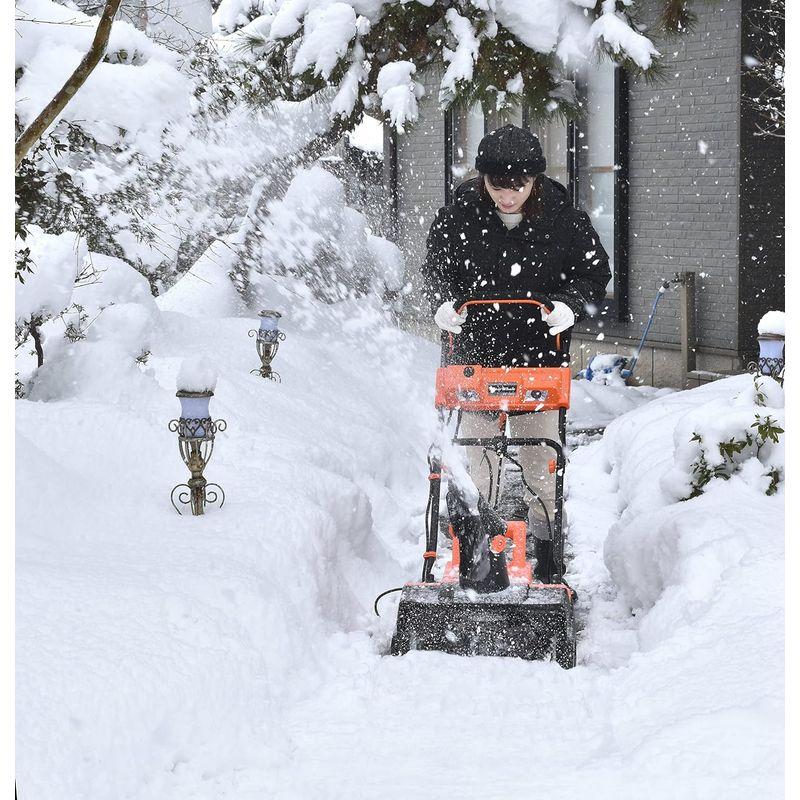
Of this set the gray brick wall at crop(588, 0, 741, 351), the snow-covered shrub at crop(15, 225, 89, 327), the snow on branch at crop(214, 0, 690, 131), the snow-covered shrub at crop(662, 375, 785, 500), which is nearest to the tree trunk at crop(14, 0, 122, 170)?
the snow-covered shrub at crop(662, 375, 785, 500)

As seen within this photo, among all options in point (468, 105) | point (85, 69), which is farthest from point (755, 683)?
point (468, 105)

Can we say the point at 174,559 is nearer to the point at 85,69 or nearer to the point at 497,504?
the point at 497,504

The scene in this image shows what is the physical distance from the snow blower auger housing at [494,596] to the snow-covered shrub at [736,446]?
121cm

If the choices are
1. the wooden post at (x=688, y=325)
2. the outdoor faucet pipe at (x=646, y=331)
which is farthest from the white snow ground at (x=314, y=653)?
the outdoor faucet pipe at (x=646, y=331)

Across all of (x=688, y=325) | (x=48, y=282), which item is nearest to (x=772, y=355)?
(x=688, y=325)

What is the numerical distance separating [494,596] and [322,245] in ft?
35.0

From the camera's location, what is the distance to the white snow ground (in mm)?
3234

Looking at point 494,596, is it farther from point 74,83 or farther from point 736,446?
point 74,83

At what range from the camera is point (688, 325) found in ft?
35.7

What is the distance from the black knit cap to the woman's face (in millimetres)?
72

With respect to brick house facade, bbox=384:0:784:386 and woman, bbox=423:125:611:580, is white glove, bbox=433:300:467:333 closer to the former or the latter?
woman, bbox=423:125:611:580

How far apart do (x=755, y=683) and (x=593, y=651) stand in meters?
1.10

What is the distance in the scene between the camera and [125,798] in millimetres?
3156

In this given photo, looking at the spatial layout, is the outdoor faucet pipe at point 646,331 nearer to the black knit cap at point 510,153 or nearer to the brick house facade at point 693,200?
the brick house facade at point 693,200
